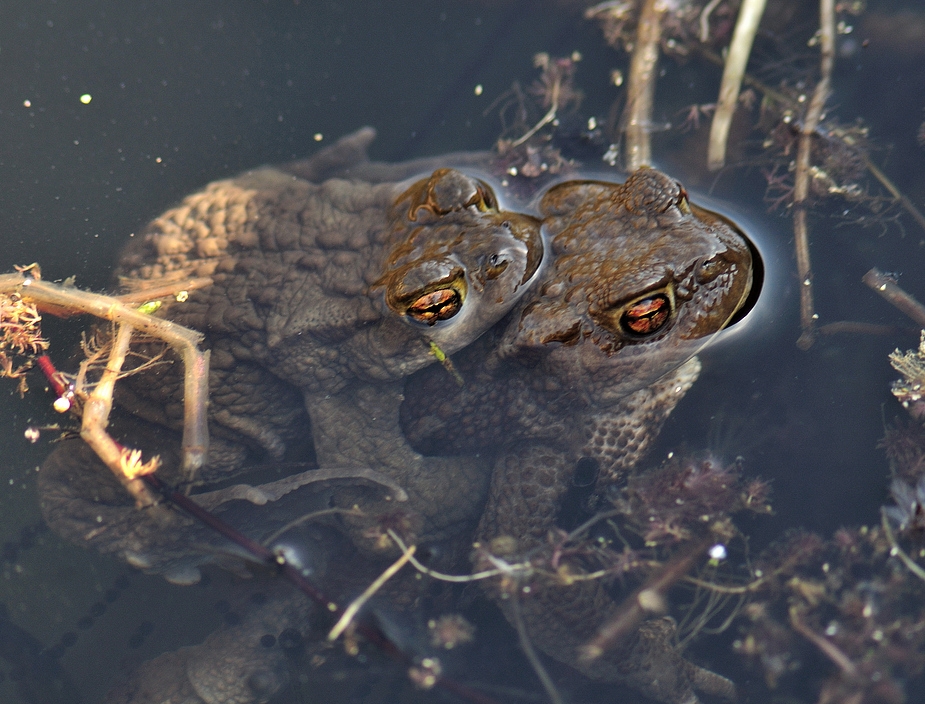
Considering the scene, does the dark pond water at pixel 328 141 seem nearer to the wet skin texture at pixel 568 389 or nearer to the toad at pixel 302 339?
the wet skin texture at pixel 568 389

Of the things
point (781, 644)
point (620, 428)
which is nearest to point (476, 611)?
point (620, 428)

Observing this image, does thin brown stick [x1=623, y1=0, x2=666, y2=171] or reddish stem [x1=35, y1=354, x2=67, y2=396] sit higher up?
thin brown stick [x1=623, y1=0, x2=666, y2=171]

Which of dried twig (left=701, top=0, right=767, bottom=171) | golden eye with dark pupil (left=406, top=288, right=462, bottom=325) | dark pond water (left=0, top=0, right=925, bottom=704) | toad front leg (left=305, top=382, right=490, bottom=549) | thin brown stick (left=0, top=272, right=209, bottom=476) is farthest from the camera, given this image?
dried twig (left=701, top=0, right=767, bottom=171)

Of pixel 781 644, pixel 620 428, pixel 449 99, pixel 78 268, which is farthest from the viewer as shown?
pixel 449 99

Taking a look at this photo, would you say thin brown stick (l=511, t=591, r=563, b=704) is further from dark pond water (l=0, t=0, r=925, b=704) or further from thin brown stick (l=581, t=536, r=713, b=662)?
thin brown stick (l=581, t=536, r=713, b=662)

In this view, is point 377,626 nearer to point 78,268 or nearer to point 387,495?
point 387,495

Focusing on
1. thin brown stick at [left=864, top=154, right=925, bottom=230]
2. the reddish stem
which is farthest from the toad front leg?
thin brown stick at [left=864, top=154, right=925, bottom=230]

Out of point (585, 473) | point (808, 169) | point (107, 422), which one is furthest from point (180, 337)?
point (808, 169)

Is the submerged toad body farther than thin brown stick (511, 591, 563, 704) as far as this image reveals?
No
